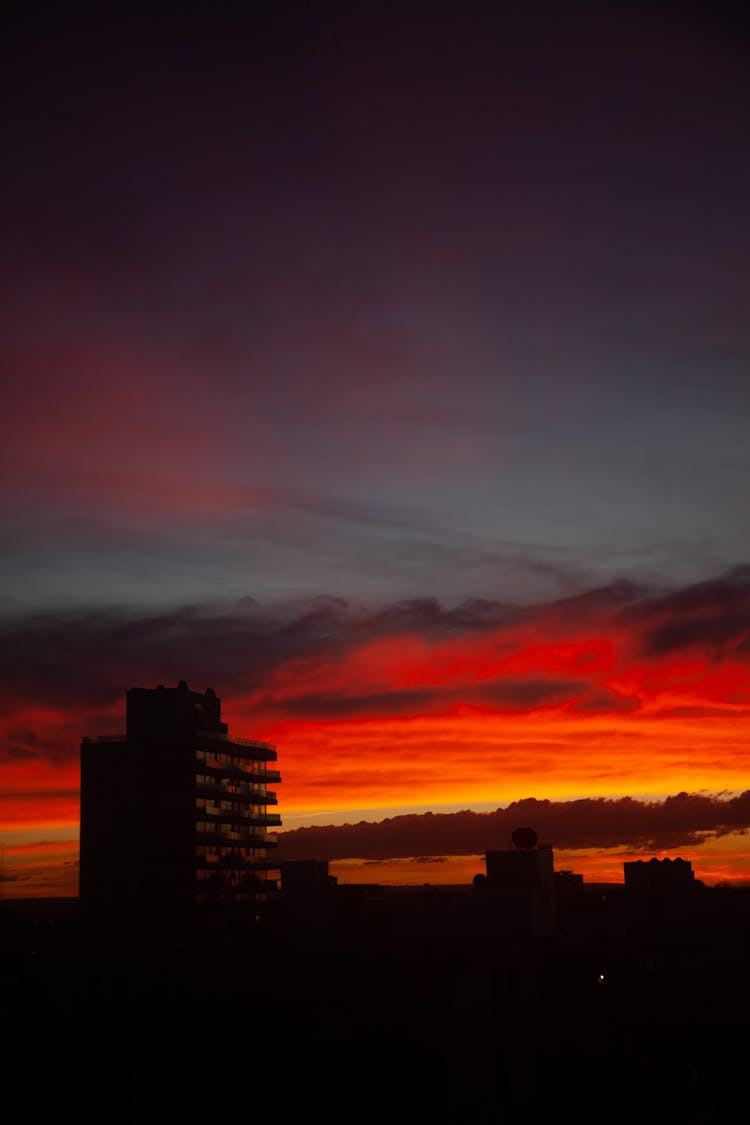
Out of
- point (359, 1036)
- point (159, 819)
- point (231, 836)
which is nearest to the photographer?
point (359, 1036)

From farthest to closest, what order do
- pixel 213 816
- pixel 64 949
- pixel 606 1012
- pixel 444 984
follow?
pixel 213 816, pixel 64 949, pixel 606 1012, pixel 444 984

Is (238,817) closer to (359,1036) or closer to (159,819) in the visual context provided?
(159,819)

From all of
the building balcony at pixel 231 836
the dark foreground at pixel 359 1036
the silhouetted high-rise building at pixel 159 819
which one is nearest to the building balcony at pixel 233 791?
the silhouetted high-rise building at pixel 159 819

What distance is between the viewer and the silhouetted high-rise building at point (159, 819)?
145375mm

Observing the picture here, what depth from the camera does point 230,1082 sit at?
7881 cm

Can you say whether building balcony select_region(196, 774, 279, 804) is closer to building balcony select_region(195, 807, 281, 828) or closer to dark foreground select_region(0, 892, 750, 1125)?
building balcony select_region(195, 807, 281, 828)

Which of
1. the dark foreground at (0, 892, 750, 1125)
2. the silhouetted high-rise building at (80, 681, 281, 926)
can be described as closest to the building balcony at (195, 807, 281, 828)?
the silhouetted high-rise building at (80, 681, 281, 926)

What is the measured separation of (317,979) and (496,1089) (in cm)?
1734

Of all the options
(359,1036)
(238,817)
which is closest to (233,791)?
(238,817)

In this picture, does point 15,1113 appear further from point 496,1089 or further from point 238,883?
point 238,883

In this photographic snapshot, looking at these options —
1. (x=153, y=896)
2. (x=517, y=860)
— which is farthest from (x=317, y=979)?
(x=517, y=860)

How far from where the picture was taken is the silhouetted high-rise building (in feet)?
477

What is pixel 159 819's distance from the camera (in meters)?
147

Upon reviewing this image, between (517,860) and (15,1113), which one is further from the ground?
(517,860)
